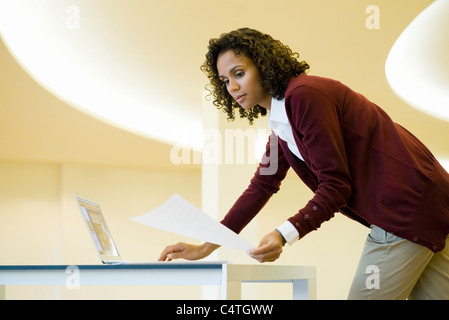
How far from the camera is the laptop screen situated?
5.96ft

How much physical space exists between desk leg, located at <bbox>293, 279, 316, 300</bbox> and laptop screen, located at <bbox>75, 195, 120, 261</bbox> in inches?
23.0

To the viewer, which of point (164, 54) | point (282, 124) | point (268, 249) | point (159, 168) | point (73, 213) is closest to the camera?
point (268, 249)

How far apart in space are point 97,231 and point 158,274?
531 millimetres

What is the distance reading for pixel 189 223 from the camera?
1302 mm

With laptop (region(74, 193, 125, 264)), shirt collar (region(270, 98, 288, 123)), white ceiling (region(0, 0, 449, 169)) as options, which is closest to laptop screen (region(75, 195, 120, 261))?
laptop (region(74, 193, 125, 264))

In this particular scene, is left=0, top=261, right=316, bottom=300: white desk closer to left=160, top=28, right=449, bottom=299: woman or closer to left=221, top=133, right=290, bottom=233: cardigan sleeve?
left=160, top=28, right=449, bottom=299: woman

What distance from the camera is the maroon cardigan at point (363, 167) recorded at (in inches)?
53.1
